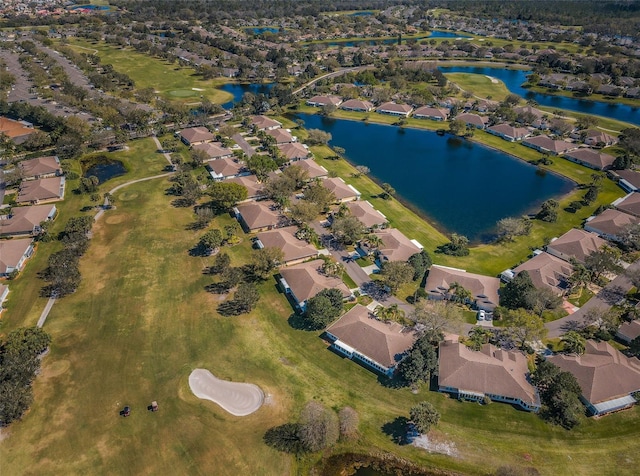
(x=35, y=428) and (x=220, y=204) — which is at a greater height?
(x=220, y=204)

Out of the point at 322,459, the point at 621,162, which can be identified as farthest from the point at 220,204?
the point at 621,162

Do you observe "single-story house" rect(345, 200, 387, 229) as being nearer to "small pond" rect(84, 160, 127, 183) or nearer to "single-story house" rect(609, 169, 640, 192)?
A: "small pond" rect(84, 160, 127, 183)

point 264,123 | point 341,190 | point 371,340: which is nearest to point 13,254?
point 341,190

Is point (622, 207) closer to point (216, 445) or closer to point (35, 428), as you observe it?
point (216, 445)

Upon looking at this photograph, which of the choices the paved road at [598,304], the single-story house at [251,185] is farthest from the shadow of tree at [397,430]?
the single-story house at [251,185]

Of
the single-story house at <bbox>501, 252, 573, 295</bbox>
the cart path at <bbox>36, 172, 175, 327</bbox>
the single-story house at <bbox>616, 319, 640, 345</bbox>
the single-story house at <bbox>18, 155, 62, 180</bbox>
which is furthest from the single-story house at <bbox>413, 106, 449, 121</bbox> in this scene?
the single-story house at <bbox>18, 155, 62, 180</bbox>

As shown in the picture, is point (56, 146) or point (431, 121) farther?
point (431, 121)
